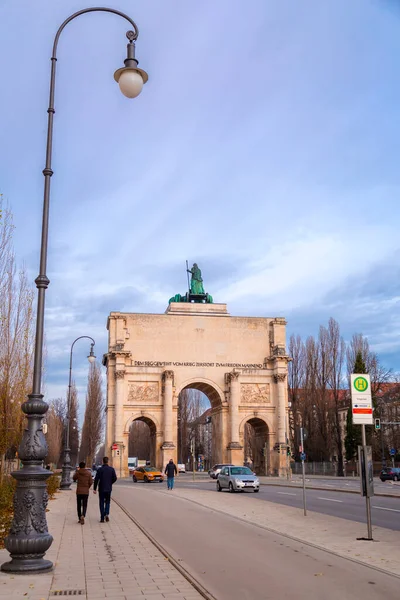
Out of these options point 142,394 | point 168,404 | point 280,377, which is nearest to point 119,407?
point 142,394

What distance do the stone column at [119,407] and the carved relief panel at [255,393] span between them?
1315 cm

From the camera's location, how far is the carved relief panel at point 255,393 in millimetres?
72188

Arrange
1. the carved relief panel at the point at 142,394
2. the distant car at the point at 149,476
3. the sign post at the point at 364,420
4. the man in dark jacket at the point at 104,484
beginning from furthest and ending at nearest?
the carved relief panel at the point at 142,394
the distant car at the point at 149,476
the man in dark jacket at the point at 104,484
the sign post at the point at 364,420

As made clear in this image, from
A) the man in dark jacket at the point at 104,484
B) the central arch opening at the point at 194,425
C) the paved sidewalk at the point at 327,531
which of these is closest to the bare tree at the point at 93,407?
the central arch opening at the point at 194,425

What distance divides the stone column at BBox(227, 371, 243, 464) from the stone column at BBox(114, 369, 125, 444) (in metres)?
11.4

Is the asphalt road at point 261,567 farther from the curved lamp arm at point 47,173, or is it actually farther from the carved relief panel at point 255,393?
the carved relief panel at point 255,393

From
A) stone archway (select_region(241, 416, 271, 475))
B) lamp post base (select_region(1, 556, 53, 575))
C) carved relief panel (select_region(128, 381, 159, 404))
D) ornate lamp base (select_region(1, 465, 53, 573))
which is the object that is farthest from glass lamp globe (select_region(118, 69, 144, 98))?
stone archway (select_region(241, 416, 271, 475))

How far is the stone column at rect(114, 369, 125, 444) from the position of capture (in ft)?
221

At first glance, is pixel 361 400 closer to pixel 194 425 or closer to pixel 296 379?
pixel 296 379

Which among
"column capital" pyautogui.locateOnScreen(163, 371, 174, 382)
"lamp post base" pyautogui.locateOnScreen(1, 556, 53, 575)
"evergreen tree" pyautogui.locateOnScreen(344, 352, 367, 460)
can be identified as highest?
"column capital" pyautogui.locateOnScreen(163, 371, 174, 382)

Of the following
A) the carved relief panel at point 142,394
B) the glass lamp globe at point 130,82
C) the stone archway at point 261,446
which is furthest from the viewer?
the stone archway at point 261,446

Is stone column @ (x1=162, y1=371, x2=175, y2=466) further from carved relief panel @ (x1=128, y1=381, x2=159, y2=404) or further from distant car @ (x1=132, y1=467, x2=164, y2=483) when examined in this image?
distant car @ (x1=132, y1=467, x2=164, y2=483)

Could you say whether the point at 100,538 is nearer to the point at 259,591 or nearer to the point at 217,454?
the point at 259,591

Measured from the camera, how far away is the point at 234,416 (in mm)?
69938
